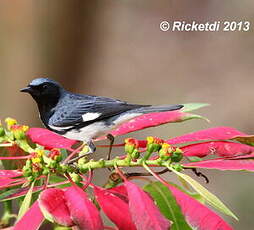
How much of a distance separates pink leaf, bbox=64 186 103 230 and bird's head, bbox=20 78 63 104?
262 mm

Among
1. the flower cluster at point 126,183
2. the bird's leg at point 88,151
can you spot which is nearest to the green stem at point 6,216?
the flower cluster at point 126,183

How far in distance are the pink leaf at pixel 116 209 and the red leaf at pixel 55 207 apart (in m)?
0.03

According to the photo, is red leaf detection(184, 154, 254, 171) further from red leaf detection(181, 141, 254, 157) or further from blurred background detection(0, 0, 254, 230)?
blurred background detection(0, 0, 254, 230)

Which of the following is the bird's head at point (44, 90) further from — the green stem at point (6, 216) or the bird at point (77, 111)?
the green stem at point (6, 216)

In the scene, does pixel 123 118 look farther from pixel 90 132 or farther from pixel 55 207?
pixel 55 207

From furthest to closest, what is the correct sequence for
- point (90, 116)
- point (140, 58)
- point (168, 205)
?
point (140, 58)
point (90, 116)
point (168, 205)

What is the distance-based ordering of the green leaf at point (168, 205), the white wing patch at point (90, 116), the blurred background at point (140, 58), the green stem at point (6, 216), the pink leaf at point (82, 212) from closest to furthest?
the pink leaf at point (82, 212), the green leaf at point (168, 205), the green stem at point (6, 216), the white wing patch at point (90, 116), the blurred background at point (140, 58)

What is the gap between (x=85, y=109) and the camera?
2.39 ft

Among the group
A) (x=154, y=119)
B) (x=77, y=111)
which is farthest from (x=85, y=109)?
(x=154, y=119)

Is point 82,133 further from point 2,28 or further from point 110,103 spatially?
point 2,28

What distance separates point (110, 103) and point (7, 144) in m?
0.20

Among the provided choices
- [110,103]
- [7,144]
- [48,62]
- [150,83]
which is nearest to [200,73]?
[150,83]

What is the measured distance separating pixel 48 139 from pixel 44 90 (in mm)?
87

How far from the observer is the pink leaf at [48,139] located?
2.10ft
